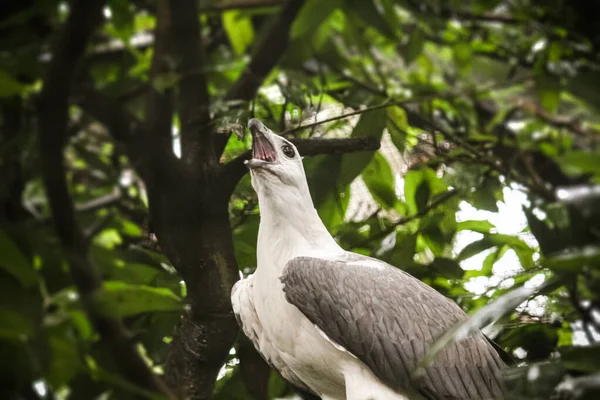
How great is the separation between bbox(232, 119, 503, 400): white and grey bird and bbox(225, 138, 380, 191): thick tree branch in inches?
0.6

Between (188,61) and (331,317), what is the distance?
333 mm

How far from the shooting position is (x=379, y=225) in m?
0.97

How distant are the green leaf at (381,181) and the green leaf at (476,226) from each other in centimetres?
9

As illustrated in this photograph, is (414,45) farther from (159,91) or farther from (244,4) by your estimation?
(159,91)

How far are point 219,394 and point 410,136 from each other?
16.4 inches

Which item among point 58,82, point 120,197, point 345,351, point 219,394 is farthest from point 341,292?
point 58,82

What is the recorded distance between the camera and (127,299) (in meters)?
0.62

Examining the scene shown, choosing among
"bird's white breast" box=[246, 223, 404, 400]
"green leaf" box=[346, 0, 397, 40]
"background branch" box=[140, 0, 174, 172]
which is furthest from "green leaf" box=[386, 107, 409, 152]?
"background branch" box=[140, 0, 174, 172]

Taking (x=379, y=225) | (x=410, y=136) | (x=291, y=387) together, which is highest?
(x=410, y=136)

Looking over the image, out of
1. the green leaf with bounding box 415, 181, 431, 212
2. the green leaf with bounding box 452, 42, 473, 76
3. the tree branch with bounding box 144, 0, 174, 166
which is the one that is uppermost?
the tree branch with bounding box 144, 0, 174, 166

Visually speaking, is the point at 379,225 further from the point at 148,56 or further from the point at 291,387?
the point at 148,56

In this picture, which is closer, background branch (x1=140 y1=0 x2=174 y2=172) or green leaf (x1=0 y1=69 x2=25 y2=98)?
green leaf (x1=0 y1=69 x2=25 y2=98)

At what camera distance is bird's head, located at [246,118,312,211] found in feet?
2.73

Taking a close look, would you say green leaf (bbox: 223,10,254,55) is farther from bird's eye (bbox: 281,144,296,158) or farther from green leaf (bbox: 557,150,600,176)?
green leaf (bbox: 557,150,600,176)
